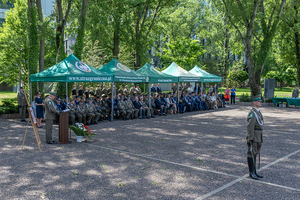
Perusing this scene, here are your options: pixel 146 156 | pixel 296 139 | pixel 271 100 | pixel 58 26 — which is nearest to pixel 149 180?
pixel 146 156

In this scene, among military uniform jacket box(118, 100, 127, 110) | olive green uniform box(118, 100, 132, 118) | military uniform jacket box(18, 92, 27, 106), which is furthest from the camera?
military uniform jacket box(118, 100, 127, 110)

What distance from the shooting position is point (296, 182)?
638 centimetres

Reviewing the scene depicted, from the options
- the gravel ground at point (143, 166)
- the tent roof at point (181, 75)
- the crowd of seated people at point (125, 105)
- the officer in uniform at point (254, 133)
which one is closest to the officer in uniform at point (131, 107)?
the crowd of seated people at point (125, 105)

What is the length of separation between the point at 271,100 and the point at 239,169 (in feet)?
72.5

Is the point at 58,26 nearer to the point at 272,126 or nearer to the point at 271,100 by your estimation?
the point at 272,126

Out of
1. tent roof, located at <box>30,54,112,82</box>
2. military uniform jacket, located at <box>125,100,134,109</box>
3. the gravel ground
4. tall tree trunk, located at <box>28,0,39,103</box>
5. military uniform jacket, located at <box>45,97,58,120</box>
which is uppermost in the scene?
tall tree trunk, located at <box>28,0,39,103</box>

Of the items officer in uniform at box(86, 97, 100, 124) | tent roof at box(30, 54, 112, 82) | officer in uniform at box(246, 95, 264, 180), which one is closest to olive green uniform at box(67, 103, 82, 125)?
officer in uniform at box(86, 97, 100, 124)

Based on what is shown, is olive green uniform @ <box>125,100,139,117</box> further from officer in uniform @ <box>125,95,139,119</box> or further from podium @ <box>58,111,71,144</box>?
podium @ <box>58,111,71,144</box>

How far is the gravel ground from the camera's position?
5785 millimetres

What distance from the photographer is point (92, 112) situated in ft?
49.8

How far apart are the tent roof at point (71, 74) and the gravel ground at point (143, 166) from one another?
3.58 metres

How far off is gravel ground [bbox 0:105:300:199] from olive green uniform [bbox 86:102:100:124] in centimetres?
278

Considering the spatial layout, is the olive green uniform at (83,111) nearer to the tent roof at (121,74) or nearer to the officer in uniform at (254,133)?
the tent roof at (121,74)

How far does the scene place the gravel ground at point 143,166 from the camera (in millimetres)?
5785
